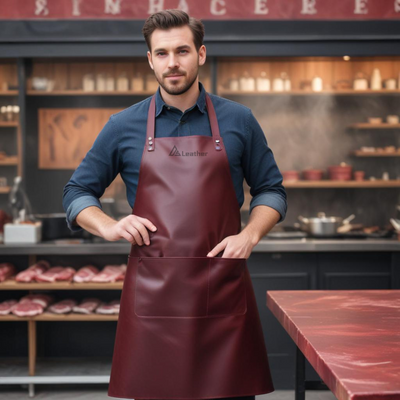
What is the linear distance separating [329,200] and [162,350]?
3.37m

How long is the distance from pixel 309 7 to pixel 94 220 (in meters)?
3.07

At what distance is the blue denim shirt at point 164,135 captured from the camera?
2.00 metres

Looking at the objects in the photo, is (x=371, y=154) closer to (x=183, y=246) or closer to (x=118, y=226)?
(x=183, y=246)

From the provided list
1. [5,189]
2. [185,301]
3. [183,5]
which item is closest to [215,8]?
[183,5]

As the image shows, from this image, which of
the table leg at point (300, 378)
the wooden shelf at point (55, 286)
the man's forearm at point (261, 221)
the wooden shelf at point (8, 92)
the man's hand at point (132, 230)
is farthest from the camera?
the wooden shelf at point (8, 92)

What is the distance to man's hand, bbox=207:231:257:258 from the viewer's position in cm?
180

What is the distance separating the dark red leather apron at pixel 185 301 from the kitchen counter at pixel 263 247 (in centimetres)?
216

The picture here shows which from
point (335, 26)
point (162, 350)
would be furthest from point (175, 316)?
point (335, 26)

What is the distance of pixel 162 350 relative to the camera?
182cm

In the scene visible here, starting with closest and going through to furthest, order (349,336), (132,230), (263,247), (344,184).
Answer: (349,336)
(132,230)
(263,247)
(344,184)

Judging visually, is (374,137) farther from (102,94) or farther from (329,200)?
(102,94)

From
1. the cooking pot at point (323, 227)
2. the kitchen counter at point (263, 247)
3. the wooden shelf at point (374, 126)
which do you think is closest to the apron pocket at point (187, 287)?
the kitchen counter at point (263, 247)

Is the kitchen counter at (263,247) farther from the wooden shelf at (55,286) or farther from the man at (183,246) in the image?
the man at (183,246)

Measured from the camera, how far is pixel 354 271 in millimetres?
4137
